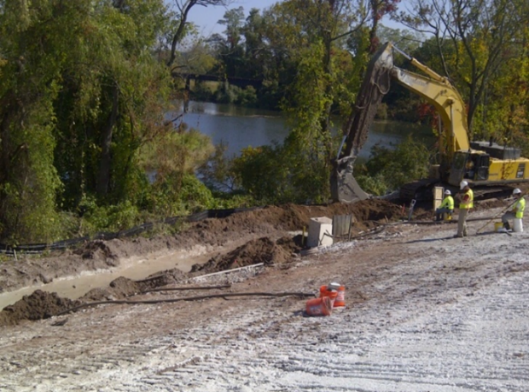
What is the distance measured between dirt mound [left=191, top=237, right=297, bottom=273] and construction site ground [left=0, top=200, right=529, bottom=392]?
0.05 m

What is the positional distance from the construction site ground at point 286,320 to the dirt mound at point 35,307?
0.03 meters

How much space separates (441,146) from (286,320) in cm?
1210

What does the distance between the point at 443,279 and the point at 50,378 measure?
24.7 feet

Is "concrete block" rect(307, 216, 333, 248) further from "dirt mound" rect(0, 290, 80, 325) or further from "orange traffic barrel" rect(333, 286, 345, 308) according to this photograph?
"dirt mound" rect(0, 290, 80, 325)

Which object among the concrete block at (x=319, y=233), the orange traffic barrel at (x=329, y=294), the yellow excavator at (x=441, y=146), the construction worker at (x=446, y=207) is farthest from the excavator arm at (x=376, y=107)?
the orange traffic barrel at (x=329, y=294)

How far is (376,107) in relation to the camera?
64.7 ft

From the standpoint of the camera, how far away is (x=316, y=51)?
24969 millimetres

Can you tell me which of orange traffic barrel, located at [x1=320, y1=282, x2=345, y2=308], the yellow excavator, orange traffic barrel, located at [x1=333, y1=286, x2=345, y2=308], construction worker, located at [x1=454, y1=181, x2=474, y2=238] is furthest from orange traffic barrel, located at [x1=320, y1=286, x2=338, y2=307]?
the yellow excavator

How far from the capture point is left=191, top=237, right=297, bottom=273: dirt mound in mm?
16094

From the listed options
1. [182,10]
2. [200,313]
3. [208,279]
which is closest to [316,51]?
[182,10]

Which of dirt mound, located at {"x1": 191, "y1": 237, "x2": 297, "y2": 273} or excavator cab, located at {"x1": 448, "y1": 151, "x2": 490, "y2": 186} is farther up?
excavator cab, located at {"x1": 448, "y1": 151, "x2": 490, "y2": 186}

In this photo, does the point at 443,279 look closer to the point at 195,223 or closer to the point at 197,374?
the point at 197,374

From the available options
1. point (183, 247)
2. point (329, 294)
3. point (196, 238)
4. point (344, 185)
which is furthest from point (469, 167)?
point (329, 294)

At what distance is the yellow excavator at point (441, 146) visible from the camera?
19297 mm
